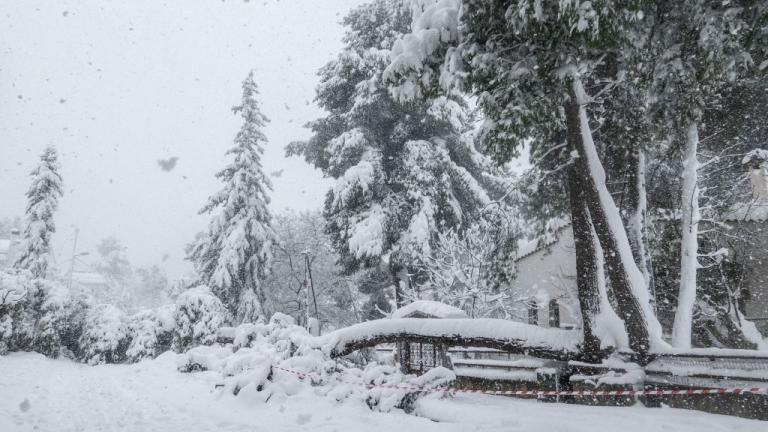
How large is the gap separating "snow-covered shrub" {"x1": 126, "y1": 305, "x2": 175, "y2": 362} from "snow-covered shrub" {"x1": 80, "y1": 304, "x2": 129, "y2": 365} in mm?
406

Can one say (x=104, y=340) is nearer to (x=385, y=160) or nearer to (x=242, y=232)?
(x=242, y=232)

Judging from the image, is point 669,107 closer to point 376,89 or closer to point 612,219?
point 612,219

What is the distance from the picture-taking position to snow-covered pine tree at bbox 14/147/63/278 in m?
28.3

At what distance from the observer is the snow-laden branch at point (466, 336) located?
838 cm

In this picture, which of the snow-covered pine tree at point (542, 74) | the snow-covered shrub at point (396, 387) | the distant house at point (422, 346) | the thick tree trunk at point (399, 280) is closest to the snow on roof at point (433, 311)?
the distant house at point (422, 346)

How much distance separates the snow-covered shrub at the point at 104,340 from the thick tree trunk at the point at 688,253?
20829mm

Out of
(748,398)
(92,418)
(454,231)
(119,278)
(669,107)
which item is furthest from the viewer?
(119,278)

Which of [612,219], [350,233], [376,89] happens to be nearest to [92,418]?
[612,219]

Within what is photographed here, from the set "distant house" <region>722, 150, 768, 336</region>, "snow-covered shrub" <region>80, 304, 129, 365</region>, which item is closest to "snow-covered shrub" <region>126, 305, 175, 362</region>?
"snow-covered shrub" <region>80, 304, 129, 365</region>

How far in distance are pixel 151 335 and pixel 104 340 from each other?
2101 mm

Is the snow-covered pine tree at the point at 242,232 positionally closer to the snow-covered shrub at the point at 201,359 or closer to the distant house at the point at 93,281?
the snow-covered shrub at the point at 201,359

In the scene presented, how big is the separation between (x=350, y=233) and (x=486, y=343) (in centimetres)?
993

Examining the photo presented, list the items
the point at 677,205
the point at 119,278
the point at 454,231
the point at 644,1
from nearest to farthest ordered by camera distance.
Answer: the point at 644,1, the point at 677,205, the point at 454,231, the point at 119,278

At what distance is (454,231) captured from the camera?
19.9 metres
